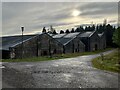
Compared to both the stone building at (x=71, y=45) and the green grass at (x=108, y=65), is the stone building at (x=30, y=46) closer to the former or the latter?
the stone building at (x=71, y=45)

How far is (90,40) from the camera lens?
71000 mm

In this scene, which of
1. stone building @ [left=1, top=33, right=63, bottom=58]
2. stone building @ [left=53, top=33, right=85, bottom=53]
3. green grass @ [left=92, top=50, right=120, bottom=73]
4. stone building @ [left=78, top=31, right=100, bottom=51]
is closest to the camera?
green grass @ [left=92, top=50, right=120, bottom=73]

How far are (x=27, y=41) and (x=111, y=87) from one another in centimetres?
3072

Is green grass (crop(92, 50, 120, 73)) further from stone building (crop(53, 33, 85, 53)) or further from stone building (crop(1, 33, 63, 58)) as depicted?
stone building (crop(53, 33, 85, 53))

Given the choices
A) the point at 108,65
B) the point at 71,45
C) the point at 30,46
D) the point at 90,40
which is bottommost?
the point at 108,65

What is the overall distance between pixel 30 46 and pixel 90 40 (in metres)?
30.6

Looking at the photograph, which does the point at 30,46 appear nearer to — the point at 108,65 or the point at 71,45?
the point at 71,45

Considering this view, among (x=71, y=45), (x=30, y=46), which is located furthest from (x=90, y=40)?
(x=30, y=46)

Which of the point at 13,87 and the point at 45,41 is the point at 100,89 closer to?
the point at 13,87

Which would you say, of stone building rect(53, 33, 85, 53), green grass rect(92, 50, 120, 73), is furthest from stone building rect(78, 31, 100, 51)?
green grass rect(92, 50, 120, 73)

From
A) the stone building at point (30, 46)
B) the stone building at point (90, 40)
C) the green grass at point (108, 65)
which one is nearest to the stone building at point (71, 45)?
the stone building at point (30, 46)

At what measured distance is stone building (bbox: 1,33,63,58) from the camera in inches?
1613

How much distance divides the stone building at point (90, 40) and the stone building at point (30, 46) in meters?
17.6

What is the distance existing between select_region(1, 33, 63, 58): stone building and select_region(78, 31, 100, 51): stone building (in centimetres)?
1763
